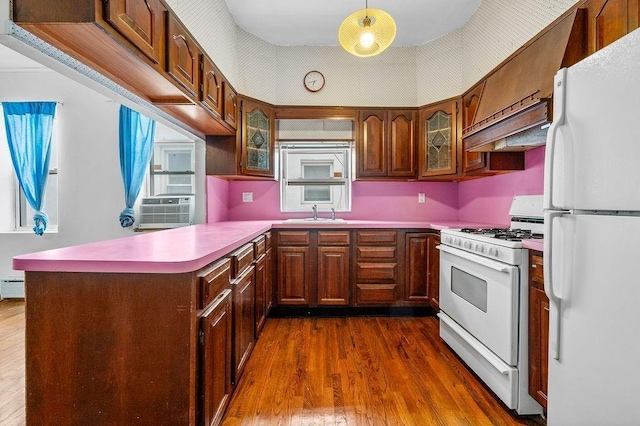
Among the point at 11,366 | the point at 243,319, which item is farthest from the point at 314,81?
the point at 11,366

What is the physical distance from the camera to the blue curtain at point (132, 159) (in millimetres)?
3121

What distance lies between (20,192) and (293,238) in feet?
10.6

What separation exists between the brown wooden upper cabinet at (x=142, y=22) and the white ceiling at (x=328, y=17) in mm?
1426

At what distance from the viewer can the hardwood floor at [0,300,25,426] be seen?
1601mm

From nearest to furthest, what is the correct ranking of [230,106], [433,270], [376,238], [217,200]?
1. [230,106]
2. [433,270]
3. [376,238]
4. [217,200]

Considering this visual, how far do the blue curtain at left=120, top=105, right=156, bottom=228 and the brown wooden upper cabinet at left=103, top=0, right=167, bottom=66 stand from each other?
6.01 ft

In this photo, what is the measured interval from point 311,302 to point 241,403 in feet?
4.37

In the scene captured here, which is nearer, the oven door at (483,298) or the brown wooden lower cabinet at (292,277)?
the oven door at (483,298)

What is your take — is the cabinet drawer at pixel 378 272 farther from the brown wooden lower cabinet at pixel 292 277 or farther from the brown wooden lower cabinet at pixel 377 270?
the brown wooden lower cabinet at pixel 292 277

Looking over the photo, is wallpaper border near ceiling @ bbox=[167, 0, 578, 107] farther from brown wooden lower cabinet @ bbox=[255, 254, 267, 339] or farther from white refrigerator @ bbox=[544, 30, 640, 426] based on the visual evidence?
white refrigerator @ bbox=[544, 30, 640, 426]

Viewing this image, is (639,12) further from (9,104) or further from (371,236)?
(9,104)

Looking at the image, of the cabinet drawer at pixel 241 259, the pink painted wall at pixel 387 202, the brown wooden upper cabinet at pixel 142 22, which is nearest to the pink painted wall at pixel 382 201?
the pink painted wall at pixel 387 202

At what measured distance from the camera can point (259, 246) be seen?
2389 mm

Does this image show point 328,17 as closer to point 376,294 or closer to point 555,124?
point 555,124
